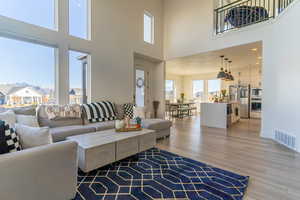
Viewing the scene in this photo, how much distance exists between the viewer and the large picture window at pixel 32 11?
2866 mm

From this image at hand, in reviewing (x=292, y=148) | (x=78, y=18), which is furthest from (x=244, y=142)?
(x=78, y=18)

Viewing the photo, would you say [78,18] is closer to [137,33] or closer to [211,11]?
[137,33]

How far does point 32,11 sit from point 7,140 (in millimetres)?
3164

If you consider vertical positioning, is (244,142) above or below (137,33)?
below

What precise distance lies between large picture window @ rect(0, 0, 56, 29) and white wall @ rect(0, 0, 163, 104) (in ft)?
0.45

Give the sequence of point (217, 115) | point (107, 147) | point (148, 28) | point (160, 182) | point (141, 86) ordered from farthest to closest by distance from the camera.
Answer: point (141, 86) < point (148, 28) < point (217, 115) < point (107, 147) < point (160, 182)

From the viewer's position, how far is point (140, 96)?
611 centimetres

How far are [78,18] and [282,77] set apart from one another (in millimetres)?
5121

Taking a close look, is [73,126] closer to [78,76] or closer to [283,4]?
[78,76]

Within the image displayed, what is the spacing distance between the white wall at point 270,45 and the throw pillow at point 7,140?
4.37 m

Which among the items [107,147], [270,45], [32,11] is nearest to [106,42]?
[32,11]

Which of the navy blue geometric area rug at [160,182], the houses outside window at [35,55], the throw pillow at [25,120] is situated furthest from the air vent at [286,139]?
the houses outside window at [35,55]

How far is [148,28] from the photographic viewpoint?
593 cm

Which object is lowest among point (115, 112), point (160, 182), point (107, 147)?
point (160, 182)
